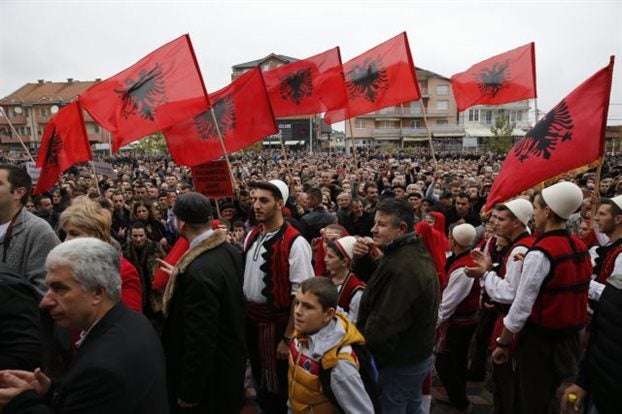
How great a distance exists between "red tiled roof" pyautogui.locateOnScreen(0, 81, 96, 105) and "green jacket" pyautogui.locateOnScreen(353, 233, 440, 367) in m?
87.3

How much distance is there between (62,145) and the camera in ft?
24.2

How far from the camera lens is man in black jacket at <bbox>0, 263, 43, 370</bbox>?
205cm

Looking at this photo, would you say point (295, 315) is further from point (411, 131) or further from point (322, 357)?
point (411, 131)

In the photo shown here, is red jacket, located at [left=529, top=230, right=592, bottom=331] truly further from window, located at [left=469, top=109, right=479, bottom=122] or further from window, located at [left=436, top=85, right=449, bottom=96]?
window, located at [left=469, top=109, right=479, bottom=122]

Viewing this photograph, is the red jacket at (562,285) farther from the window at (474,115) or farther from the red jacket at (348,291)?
the window at (474,115)

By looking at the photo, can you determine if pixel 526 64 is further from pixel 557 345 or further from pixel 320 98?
pixel 557 345

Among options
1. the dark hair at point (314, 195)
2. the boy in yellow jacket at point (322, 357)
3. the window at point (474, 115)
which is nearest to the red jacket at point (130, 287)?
the boy in yellow jacket at point (322, 357)

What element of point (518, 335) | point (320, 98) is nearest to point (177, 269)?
point (518, 335)

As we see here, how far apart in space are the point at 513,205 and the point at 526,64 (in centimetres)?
511

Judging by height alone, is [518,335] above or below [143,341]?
below

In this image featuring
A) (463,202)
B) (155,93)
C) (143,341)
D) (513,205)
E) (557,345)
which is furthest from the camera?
(463,202)

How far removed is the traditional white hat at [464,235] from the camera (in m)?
4.21

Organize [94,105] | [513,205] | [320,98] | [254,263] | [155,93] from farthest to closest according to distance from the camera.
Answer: [320,98] < [94,105] < [155,93] < [513,205] < [254,263]

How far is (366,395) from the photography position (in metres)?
2.42
